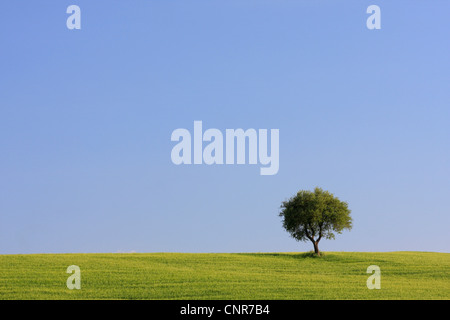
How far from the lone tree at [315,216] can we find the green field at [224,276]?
267 cm

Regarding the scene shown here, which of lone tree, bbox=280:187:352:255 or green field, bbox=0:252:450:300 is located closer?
green field, bbox=0:252:450:300

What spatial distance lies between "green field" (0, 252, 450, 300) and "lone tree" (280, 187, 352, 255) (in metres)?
2.67

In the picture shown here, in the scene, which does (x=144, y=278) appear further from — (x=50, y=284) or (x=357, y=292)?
(x=357, y=292)

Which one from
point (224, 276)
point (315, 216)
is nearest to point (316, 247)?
point (315, 216)

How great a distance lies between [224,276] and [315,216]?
21.2 meters

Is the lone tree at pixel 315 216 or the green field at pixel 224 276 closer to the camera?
the green field at pixel 224 276

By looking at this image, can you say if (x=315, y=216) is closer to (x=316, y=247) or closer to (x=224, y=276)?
(x=316, y=247)

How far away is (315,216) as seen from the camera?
193 feet

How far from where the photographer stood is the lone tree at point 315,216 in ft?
194

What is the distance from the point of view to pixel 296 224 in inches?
2373

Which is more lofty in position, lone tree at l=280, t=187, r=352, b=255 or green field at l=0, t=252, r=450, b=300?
lone tree at l=280, t=187, r=352, b=255

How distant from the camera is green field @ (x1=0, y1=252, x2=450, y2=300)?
33750mm

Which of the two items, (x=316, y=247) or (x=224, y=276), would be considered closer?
(x=224, y=276)
